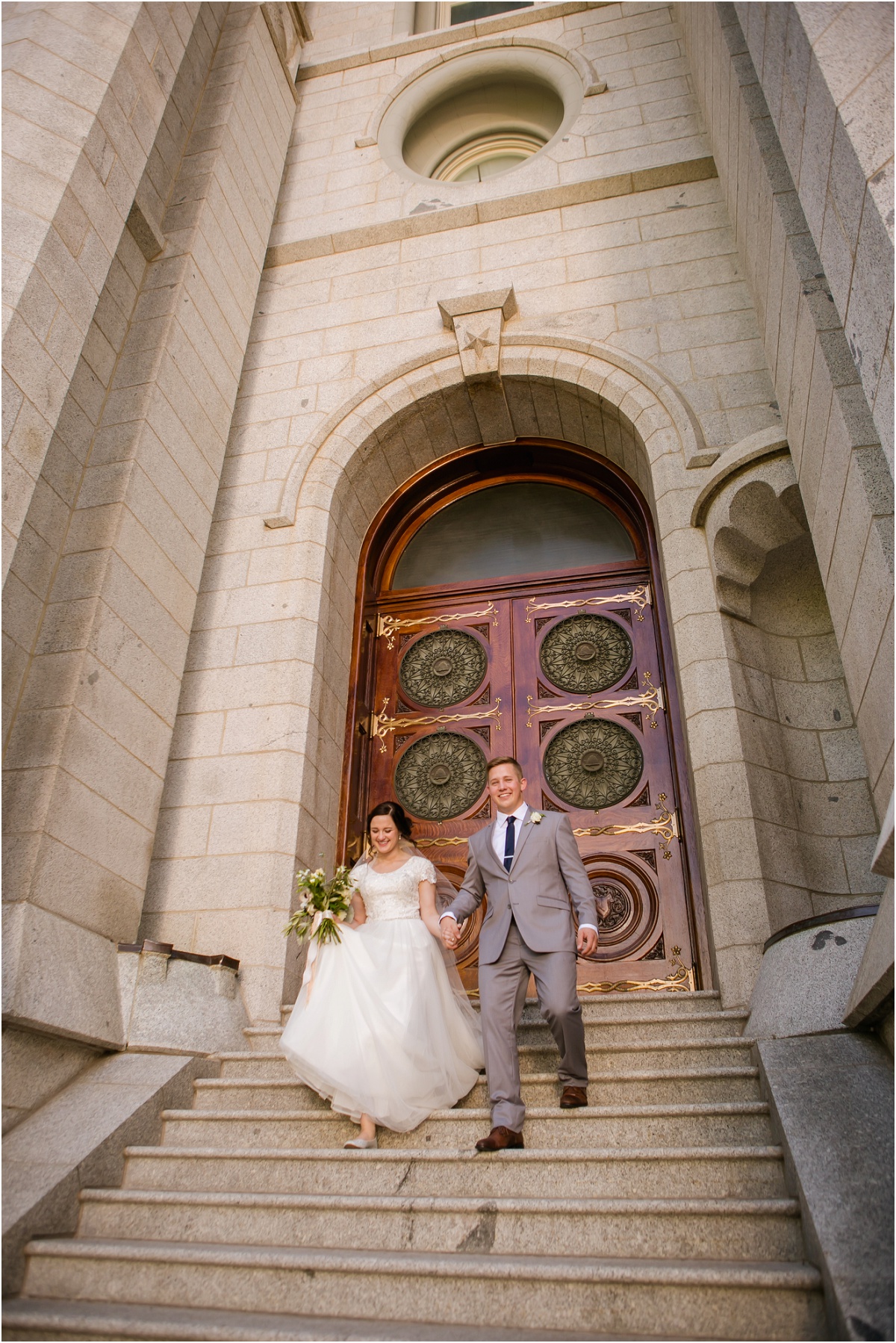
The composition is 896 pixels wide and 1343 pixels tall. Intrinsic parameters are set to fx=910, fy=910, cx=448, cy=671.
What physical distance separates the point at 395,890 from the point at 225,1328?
2.31m

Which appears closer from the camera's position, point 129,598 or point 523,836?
point 523,836

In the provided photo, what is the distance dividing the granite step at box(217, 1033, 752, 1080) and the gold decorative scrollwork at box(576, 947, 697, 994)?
160cm

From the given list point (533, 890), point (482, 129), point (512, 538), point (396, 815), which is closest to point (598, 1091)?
point (533, 890)

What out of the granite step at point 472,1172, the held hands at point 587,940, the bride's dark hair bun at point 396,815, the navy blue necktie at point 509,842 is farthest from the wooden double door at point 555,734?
the granite step at point 472,1172

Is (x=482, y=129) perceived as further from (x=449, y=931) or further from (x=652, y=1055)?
(x=652, y=1055)

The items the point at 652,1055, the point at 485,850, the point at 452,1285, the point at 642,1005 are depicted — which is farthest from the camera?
the point at 642,1005

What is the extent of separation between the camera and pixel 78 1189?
3834mm

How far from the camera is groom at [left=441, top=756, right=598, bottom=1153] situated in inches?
160

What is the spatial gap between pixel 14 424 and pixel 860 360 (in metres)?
4.25

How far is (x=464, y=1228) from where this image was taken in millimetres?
3281

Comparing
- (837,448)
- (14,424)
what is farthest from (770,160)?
(14,424)

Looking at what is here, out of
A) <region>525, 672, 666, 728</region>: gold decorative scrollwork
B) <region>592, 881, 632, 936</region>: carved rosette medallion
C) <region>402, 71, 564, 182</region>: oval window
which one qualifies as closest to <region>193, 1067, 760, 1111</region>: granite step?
<region>592, 881, 632, 936</region>: carved rosette medallion

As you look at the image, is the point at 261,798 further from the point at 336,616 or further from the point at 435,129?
the point at 435,129

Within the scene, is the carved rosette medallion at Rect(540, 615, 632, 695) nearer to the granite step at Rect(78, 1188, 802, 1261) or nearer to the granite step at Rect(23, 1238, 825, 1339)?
the granite step at Rect(78, 1188, 802, 1261)
